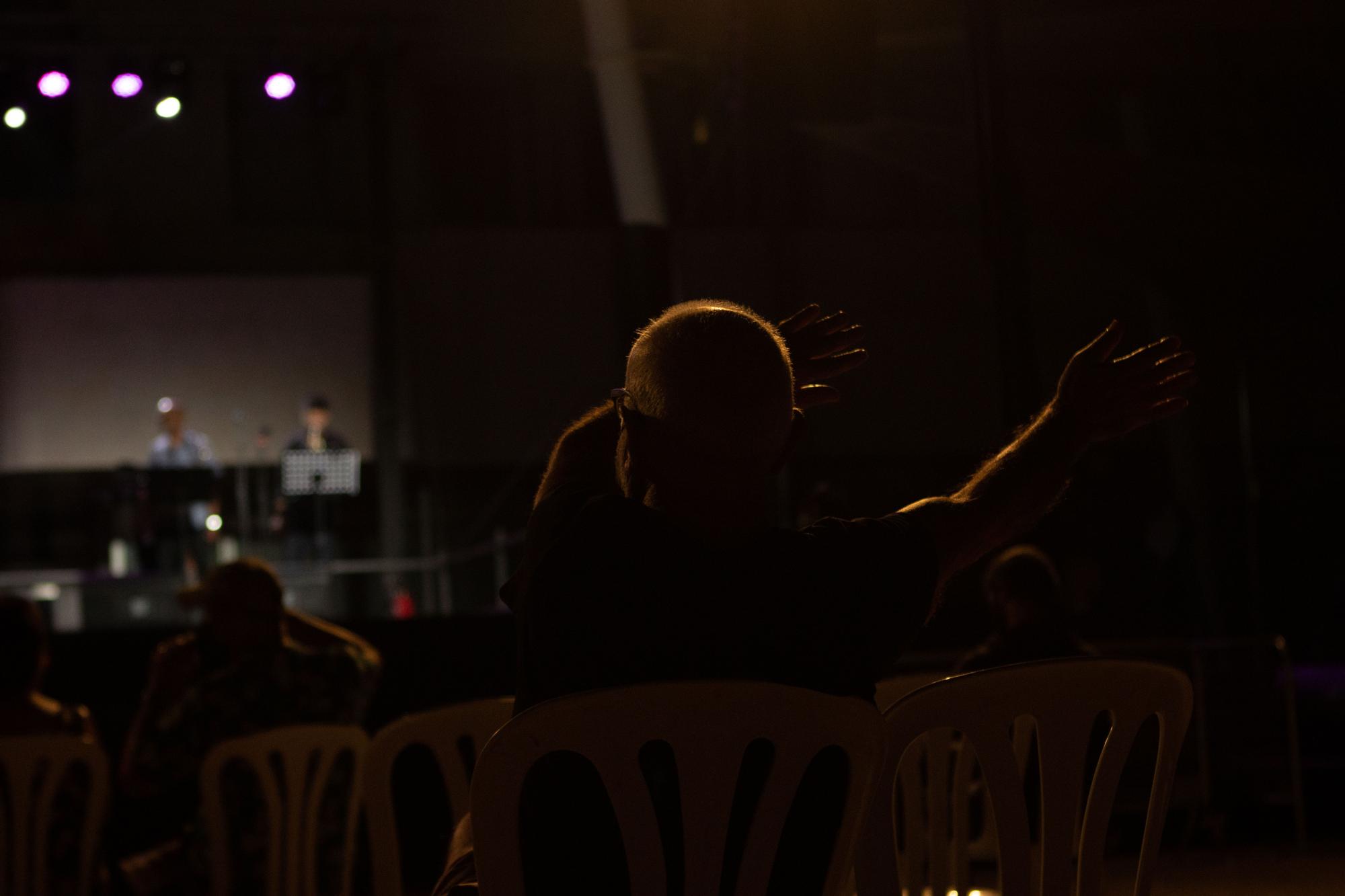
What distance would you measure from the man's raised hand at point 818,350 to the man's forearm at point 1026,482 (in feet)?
0.75

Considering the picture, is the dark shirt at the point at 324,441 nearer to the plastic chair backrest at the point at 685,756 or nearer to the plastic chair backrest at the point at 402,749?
the plastic chair backrest at the point at 402,749

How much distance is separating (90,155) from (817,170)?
558 centimetres

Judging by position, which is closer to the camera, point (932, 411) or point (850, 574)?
point (850, 574)

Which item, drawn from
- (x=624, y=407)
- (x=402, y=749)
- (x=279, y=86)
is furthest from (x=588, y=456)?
(x=279, y=86)

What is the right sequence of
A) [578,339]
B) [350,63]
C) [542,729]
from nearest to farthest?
[542,729], [350,63], [578,339]

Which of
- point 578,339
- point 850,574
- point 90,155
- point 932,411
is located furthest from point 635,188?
point 850,574

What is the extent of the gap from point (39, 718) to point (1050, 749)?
2.07 meters

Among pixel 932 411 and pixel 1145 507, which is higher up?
pixel 932 411

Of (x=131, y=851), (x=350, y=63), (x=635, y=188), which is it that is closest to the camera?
(x=131, y=851)

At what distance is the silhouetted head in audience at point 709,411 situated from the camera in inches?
48.1

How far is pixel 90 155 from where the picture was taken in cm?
1013

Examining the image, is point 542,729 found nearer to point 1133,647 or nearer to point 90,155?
point 1133,647

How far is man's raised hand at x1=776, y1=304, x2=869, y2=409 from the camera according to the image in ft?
4.89

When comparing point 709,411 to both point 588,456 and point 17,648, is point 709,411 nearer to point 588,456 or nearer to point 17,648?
point 588,456
